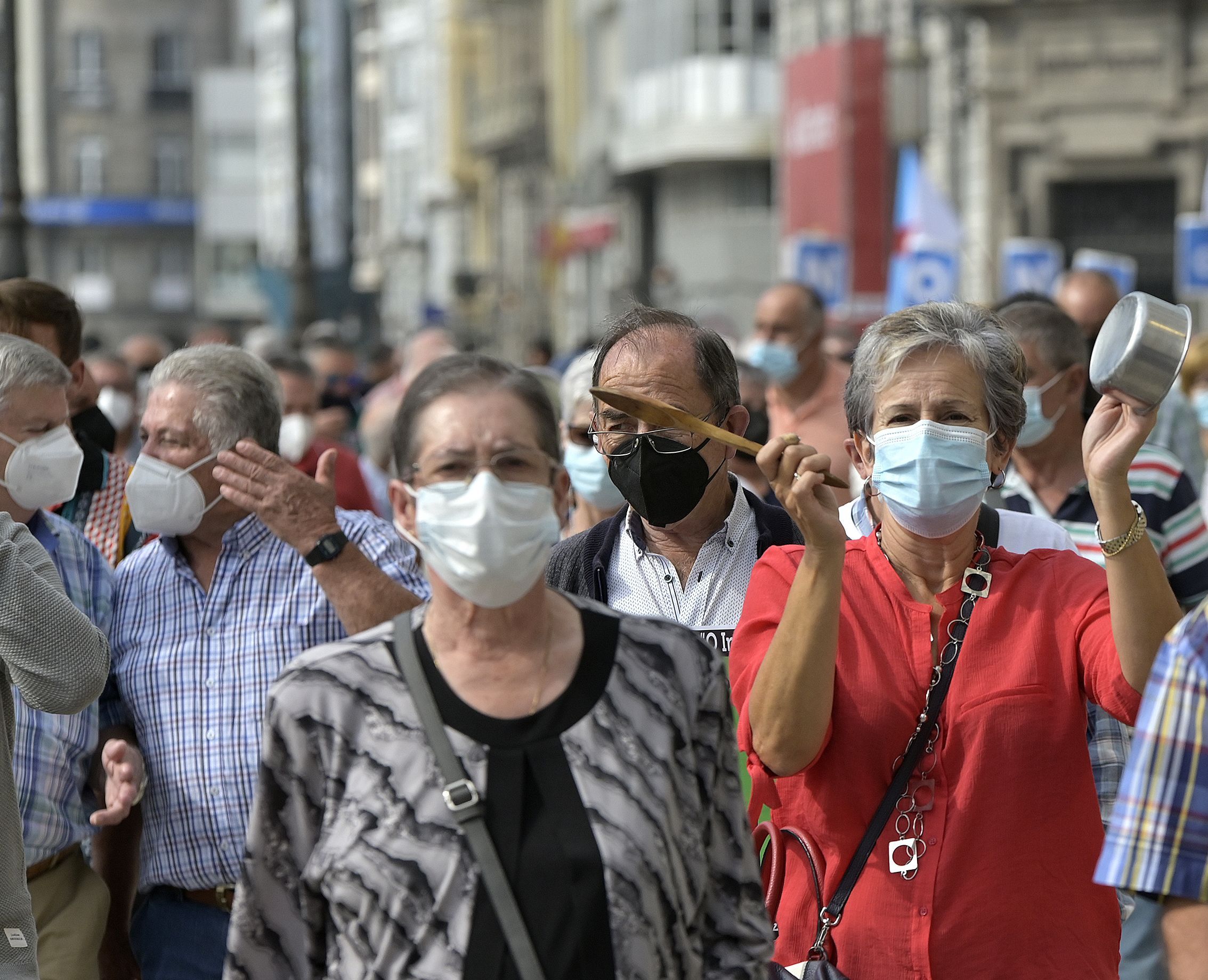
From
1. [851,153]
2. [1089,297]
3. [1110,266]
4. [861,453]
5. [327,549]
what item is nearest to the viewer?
[861,453]

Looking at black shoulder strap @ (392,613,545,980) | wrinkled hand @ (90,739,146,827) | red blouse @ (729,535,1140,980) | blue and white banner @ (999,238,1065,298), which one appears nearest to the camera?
black shoulder strap @ (392,613,545,980)

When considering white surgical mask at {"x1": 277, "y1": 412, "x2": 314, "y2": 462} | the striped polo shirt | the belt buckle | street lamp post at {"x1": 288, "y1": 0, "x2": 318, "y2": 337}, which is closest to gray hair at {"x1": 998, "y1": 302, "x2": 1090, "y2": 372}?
the striped polo shirt

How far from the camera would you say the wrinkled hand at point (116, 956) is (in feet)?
15.3

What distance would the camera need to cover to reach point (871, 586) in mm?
3840

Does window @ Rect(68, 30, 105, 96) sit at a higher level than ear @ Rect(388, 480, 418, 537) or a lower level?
higher

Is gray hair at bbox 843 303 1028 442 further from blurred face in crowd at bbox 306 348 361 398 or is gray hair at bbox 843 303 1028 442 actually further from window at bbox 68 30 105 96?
window at bbox 68 30 105 96

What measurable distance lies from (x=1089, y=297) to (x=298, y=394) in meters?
3.88

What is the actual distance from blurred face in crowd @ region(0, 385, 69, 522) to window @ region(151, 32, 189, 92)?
8585cm

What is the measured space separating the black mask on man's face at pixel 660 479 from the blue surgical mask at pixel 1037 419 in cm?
202

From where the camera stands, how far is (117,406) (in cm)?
1173

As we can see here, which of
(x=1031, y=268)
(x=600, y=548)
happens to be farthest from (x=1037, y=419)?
(x=1031, y=268)

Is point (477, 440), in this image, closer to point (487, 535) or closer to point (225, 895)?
point (487, 535)

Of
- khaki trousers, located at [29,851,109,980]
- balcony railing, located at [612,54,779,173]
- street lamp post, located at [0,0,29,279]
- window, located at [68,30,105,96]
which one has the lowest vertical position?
khaki trousers, located at [29,851,109,980]

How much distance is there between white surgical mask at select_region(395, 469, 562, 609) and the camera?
3156mm
